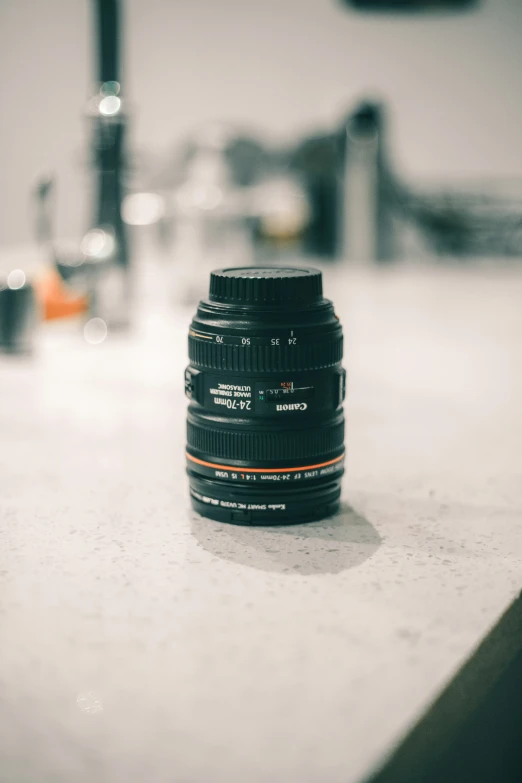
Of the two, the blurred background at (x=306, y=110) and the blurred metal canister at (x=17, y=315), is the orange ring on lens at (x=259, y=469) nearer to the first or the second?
the blurred metal canister at (x=17, y=315)

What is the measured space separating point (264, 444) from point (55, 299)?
127 cm

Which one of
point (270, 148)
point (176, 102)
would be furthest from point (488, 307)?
point (176, 102)

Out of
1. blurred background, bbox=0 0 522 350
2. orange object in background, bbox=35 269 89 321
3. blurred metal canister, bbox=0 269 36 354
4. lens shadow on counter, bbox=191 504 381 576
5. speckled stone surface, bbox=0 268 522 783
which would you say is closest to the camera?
speckled stone surface, bbox=0 268 522 783

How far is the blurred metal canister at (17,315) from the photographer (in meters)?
1.61

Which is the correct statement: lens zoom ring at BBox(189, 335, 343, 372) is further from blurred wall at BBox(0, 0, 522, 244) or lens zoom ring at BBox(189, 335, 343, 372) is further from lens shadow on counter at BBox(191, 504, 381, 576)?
blurred wall at BBox(0, 0, 522, 244)

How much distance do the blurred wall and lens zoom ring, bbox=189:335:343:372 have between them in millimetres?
2748

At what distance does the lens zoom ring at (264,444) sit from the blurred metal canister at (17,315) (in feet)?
3.04

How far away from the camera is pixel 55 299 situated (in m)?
1.92

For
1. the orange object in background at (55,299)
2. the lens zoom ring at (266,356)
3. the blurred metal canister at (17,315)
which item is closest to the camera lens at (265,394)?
the lens zoom ring at (266,356)

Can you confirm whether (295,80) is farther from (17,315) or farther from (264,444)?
(264,444)

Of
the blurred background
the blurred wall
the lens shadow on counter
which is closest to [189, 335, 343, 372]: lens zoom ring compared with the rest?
the lens shadow on counter

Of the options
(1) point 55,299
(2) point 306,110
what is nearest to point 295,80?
(2) point 306,110

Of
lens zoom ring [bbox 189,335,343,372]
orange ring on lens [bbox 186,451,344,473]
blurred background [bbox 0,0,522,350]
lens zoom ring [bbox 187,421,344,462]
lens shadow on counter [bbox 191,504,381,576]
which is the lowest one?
lens shadow on counter [bbox 191,504,381,576]

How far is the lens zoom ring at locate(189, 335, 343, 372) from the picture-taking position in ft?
2.42
